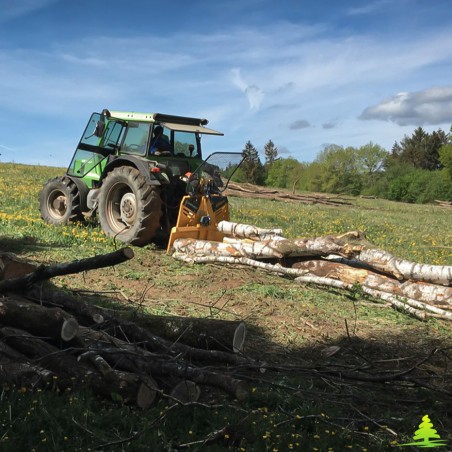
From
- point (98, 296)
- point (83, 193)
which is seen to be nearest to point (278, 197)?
point (83, 193)

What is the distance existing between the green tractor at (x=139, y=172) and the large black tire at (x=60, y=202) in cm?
2

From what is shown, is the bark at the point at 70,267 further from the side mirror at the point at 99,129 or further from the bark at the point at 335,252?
the side mirror at the point at 99,129

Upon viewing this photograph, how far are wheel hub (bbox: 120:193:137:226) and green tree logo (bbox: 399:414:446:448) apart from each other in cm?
720

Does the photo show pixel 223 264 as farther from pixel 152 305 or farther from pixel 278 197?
pixel 278 197

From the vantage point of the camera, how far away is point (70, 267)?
168 inches

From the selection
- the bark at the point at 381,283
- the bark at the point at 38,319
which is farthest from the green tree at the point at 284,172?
the bark at the point at 38,319

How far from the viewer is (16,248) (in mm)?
9117

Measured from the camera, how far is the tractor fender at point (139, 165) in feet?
32.1

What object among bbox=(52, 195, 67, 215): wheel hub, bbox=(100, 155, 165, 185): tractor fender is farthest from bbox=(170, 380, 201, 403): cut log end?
bbox=(52, 195, 67, 215): wheel hub

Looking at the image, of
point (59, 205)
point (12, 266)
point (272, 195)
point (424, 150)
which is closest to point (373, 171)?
point (424, 150)

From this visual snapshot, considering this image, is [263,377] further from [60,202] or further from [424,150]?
[424,150]

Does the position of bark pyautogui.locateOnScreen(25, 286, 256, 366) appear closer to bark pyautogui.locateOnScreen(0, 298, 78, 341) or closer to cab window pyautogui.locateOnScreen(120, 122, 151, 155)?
bark pyautogui.locateOnScreen(0, 298, 78, 341)

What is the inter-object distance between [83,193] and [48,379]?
7.95 metres

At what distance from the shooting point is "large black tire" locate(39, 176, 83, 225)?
11.5 meters
